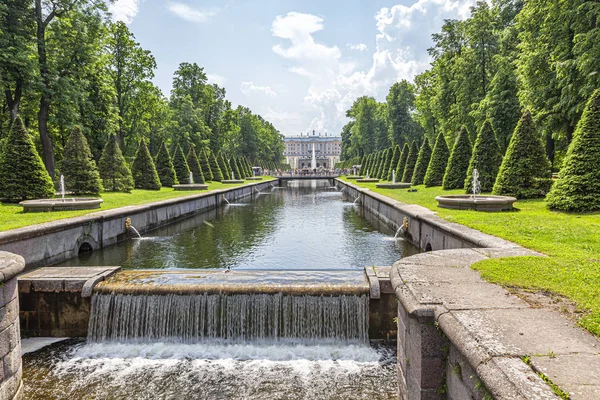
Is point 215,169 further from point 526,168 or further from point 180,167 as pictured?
A: point 526,168

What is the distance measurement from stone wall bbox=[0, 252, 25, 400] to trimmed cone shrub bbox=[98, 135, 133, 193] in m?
21.0

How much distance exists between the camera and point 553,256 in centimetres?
606

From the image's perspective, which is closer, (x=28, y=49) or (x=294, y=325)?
(x=294, y=325)

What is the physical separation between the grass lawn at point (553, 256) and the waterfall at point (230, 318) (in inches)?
99.8

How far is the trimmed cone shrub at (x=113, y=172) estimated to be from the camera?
955 inches

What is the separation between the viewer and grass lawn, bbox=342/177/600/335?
4.21 m

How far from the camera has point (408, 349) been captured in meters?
3.91

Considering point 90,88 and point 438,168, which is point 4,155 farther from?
point 438,168

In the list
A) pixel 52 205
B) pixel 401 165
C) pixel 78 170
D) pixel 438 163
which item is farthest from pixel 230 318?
pixel 401 165

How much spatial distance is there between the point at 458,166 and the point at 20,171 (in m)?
22.2

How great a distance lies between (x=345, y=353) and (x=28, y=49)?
25.3 meters

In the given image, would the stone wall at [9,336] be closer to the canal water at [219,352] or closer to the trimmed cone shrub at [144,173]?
the canal water at [219,352]

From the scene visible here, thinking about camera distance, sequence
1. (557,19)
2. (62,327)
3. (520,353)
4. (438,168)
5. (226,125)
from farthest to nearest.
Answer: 1. (226,125)
2. (438,168)
3. (557,19)
4. (62,327)
5. (520,353)

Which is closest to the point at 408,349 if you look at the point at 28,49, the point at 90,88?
the point at 28,49
